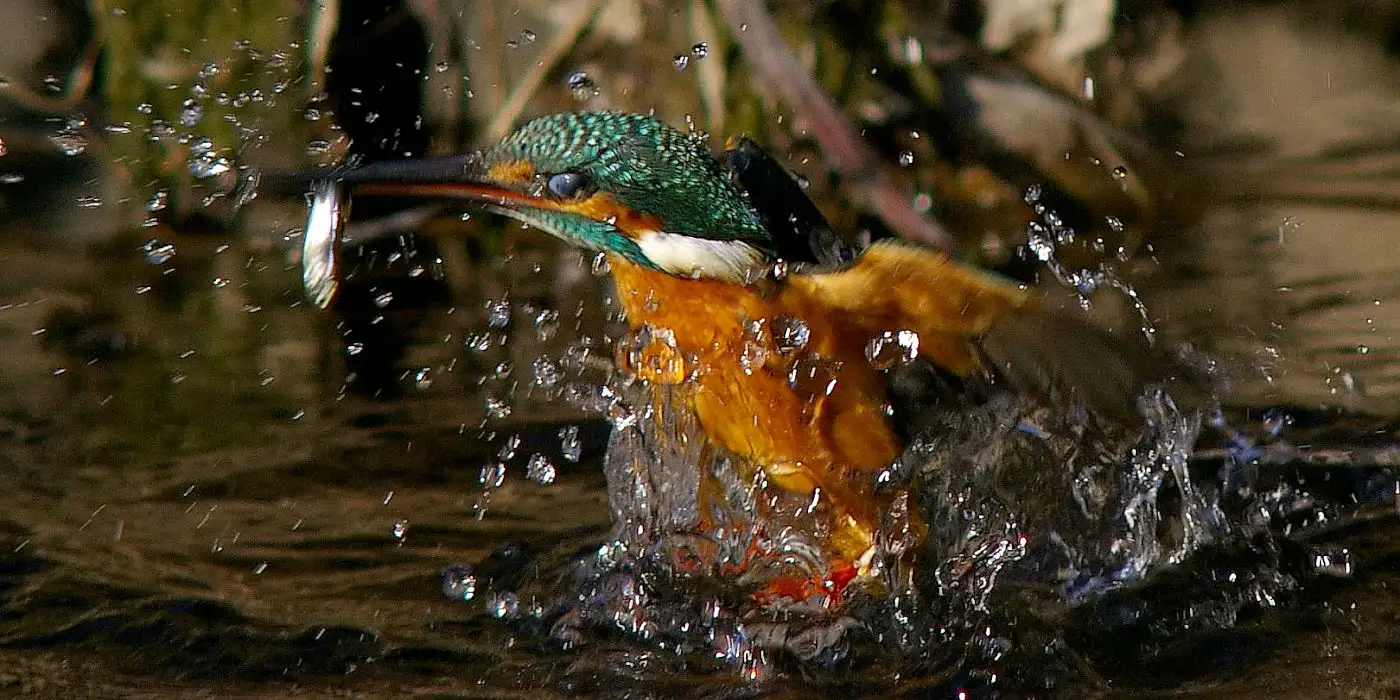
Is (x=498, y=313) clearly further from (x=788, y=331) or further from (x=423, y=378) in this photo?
(x=788, y=331)

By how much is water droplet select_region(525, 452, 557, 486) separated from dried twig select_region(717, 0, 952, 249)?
152 cm

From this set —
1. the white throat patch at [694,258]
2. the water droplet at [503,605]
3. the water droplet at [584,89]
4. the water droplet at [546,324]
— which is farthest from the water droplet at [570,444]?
the water droplet at [584,89]

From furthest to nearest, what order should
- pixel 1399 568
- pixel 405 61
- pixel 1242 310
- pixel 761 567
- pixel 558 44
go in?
1. pixel 405 61
2. pixel 558 44
3. pixel 1242 310
4. pixel 761 567
5. pixel 1399 568

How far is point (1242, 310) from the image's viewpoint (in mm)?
4465

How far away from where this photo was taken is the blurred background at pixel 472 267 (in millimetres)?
2740

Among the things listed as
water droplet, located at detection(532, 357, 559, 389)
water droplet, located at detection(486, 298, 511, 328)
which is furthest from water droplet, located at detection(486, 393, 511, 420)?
water droplet, located at detection(486, 298, 511, 328)

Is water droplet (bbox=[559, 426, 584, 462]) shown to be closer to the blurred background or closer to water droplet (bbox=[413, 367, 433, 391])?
the blurred background

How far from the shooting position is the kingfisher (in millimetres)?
2834

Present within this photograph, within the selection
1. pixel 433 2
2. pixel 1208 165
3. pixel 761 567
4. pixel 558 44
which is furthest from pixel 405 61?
pixel 761 567

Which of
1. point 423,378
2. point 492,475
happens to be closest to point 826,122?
point 423,378

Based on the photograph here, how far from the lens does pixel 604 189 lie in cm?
288

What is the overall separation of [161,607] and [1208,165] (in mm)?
4359

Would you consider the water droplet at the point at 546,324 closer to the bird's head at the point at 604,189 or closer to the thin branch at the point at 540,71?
the thin branch at the point at 540,71

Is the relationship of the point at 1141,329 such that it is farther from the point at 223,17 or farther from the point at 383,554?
the point at 223,17
